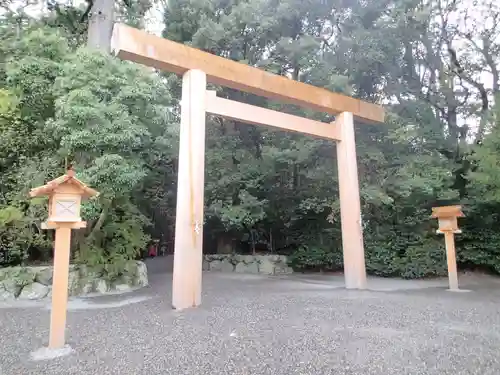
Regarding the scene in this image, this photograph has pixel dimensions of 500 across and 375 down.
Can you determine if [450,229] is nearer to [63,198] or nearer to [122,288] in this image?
[122,288]

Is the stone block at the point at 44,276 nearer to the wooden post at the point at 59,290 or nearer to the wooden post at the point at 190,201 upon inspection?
the wooden post at the point at 190,201

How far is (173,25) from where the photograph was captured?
988 cm

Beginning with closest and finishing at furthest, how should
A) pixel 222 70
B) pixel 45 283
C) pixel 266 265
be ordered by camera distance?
1. pixel 222 70
2. pixel 45 283
3. pixel 266 265

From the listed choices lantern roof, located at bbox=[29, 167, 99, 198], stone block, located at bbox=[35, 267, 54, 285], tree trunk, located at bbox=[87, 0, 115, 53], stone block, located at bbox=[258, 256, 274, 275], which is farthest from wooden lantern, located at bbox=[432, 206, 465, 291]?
tree trunk, located at bbox=[87, 0, 115, 53]

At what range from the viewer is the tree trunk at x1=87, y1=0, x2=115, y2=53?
8453 mm

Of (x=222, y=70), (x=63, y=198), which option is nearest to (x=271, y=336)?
(x=63, y=198)

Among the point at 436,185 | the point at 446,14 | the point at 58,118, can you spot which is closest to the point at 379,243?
the point at 436,185

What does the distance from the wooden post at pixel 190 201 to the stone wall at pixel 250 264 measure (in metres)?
4.93

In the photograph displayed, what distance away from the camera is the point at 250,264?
31.9 feet

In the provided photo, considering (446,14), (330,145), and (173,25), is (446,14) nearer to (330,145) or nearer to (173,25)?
(330,145)

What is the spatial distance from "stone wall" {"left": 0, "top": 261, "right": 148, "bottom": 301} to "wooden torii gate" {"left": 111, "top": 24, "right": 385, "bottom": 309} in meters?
2.48

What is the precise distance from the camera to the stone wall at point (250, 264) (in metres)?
9.64

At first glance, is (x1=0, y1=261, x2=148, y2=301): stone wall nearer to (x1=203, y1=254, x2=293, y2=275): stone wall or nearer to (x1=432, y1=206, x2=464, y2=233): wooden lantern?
(x1=203, y1=254, x2=293, y2=275): stone wall

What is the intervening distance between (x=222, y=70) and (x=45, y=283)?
4536 mm
